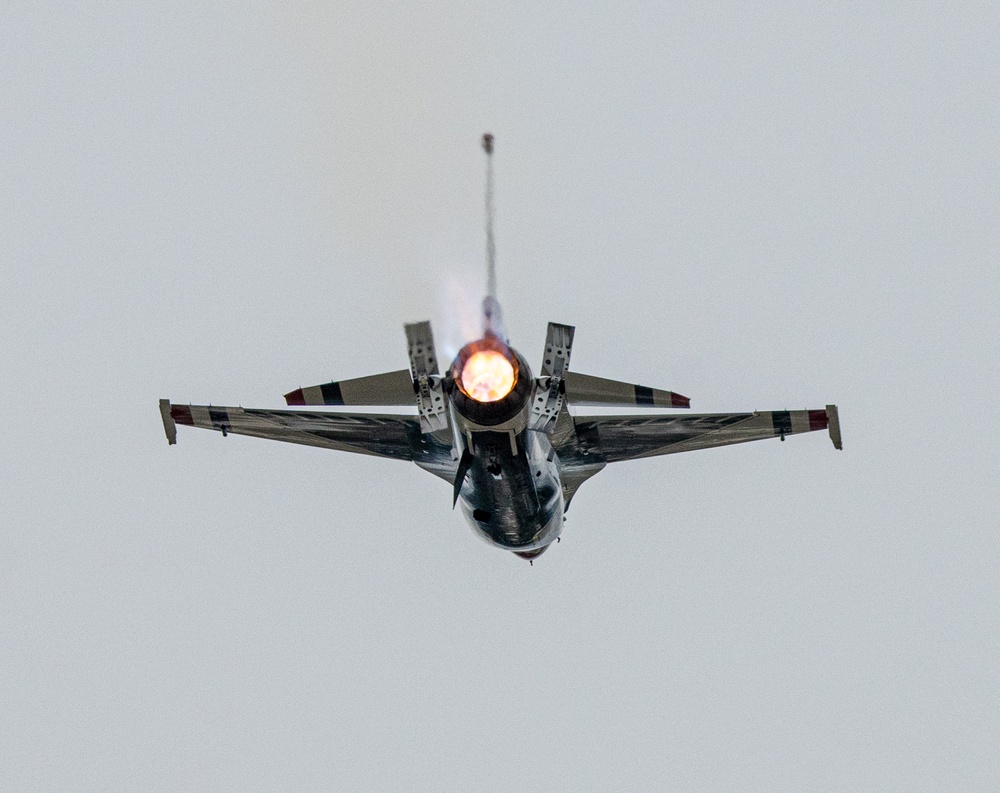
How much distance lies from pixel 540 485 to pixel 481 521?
135cm

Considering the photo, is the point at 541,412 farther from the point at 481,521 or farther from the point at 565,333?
the point at 481,521

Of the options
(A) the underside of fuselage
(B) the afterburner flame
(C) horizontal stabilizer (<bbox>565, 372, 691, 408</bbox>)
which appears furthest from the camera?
(C) horizontal stabilizer (<bbox>565, 372, 691, 408</bbox>)

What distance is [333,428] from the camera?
83.0 ft

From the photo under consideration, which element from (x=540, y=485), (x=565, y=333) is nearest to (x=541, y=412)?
(x=565, y=333)

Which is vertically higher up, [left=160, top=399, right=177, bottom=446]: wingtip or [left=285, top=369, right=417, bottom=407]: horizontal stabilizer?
[left=160, top=399, right=177, bottom=446]: wingtip

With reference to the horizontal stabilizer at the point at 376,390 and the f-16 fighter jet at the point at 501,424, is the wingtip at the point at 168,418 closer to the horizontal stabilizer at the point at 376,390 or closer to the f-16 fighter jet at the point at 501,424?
the f-16 fighter jet at the point at 501,424

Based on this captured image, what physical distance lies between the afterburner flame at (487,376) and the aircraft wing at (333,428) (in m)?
4.97

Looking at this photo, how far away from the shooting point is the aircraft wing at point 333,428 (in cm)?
2519

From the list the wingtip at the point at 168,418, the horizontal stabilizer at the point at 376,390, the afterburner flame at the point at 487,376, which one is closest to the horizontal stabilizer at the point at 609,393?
the afterburner flame at the point at 487,376

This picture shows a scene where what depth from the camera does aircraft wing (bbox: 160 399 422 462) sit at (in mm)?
25188

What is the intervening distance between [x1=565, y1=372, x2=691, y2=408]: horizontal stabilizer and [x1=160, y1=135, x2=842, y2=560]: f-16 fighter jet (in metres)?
0.02

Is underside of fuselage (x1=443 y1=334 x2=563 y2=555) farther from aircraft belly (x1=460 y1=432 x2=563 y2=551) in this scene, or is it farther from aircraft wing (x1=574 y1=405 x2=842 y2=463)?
aircraft wing (x1=574 y1=405 x2=842 y2=463)

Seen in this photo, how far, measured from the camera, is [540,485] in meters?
23.6

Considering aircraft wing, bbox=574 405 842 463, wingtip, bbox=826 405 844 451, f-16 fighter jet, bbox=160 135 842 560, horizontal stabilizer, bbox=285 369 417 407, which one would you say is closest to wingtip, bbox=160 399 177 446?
f-16 fighter jet, bbox=160 135 842 560
